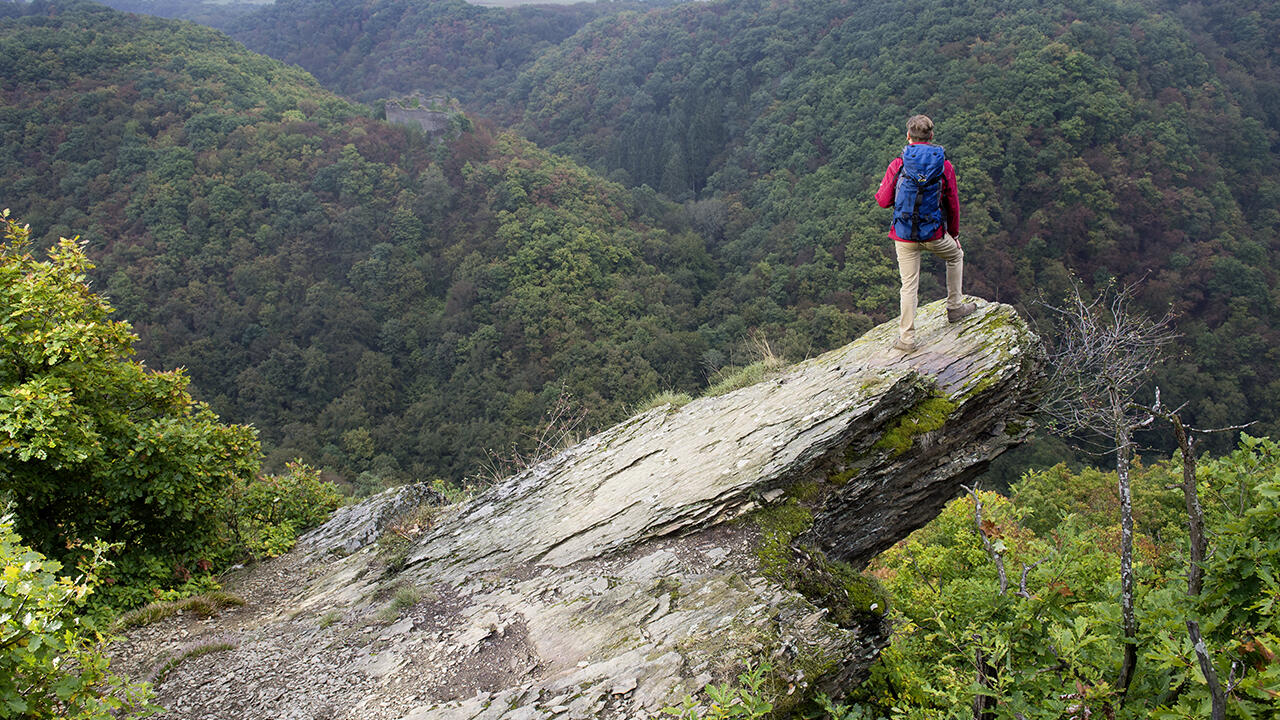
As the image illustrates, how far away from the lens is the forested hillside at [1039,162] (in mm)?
36188

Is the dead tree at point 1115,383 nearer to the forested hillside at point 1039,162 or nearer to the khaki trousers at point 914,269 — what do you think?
the khaki trousers at point 914,269

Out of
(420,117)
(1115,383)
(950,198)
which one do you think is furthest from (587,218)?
(1115,383)

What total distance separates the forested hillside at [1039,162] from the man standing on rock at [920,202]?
3097cm

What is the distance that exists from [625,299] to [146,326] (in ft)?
88.0

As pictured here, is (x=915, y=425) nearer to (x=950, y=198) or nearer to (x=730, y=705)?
(x=950, y=198)

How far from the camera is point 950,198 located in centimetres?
546

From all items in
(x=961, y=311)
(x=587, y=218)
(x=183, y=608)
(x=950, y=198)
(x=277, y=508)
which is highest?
(x=950, y=198)

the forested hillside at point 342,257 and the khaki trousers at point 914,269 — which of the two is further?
the forested hillside at point 342,257

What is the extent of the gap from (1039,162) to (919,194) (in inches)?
1691

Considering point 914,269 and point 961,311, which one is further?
point 961,311

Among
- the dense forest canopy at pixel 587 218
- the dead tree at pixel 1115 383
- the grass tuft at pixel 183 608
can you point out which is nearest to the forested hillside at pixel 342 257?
the dense forest canopy at pixel 587 218

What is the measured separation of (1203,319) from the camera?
35.5 metres

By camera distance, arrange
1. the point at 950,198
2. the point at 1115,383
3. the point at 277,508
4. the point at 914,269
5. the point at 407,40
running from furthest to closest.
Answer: the point at 407,40
the point at 277,508
the point at 914,269
the point at 950,198
the point at 1115,383

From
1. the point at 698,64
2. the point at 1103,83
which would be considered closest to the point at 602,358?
the point at 1103,83
